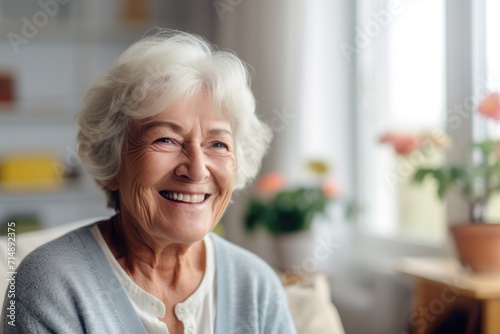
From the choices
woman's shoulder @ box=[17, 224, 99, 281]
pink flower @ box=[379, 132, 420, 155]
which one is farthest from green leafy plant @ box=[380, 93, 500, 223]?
woman's shoulder @ box=[17, 224, 99, 281]

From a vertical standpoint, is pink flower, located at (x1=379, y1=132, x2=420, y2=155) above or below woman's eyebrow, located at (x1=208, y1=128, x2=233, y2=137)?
below

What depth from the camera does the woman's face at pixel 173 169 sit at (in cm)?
118

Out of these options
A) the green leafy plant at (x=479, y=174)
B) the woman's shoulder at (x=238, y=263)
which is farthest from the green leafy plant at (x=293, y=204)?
the woman's shoulder at (x=238, y=263)

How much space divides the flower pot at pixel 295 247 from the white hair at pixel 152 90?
1378mm

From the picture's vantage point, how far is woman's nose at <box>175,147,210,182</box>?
1188 mm

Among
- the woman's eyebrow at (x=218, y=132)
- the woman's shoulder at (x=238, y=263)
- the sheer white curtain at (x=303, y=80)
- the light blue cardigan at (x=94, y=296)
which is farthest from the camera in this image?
the sheer white curtain at (x=303, y=80)

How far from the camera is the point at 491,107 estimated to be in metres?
1.83

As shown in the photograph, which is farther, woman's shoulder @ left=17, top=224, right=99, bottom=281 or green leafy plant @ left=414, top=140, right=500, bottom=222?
green leafy plant @ left=414, top=140, right=500, bottom=222

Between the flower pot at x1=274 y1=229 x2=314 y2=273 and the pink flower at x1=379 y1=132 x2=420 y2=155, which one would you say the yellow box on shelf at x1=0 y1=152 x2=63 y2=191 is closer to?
the flower pot at x1=274 y1=229 x2=314 y2=273

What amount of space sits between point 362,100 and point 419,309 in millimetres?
1197

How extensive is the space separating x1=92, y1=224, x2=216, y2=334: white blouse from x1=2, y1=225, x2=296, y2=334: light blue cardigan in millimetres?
15

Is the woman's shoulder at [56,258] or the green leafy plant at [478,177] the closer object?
the woman's shoulder at [56,258]

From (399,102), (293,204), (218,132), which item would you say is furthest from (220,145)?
(399,102)

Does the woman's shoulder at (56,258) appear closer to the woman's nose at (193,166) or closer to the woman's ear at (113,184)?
the woman's ear at (113,184)
